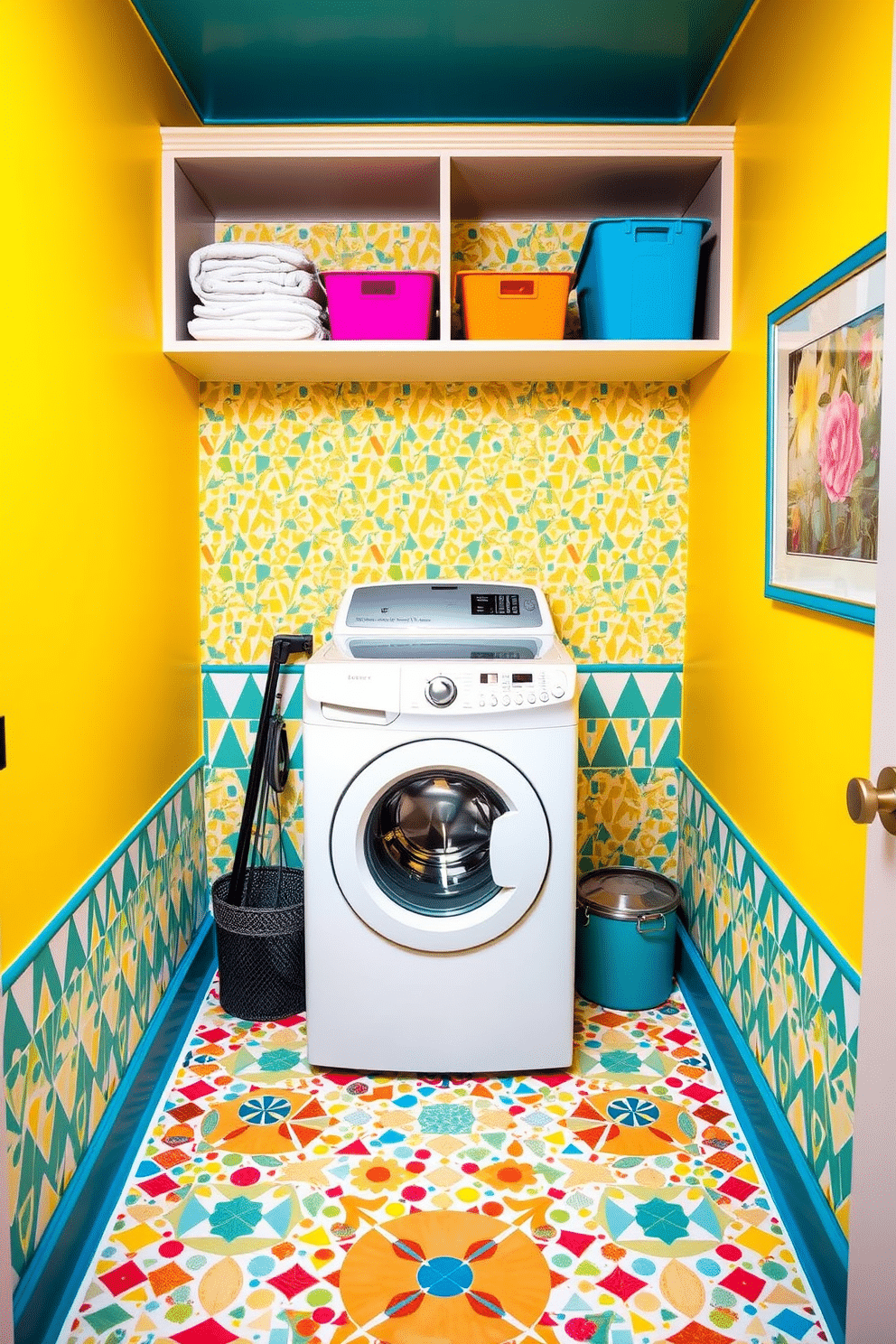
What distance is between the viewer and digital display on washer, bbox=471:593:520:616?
2.81 m

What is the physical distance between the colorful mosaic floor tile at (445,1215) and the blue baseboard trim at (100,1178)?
0.11ft

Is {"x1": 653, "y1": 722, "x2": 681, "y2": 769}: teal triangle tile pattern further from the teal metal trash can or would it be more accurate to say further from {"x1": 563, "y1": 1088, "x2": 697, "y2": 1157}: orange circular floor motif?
{"x1": 563, "y1": 1088, "x2": 697, "y2": 1157}: orange circular floor motif

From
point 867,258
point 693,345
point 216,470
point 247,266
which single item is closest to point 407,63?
point 247,266

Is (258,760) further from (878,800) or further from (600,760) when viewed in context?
(878,800)

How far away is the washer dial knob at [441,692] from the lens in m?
2.31

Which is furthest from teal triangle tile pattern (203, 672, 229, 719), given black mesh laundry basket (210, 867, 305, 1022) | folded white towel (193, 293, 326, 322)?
folded white towel (193, 293, 326, 322)

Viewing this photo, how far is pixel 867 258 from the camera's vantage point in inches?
63.0

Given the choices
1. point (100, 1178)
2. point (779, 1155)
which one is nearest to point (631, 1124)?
point (779, 1155)

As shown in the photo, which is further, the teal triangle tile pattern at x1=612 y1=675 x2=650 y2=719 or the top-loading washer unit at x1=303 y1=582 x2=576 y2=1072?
the teal triangle tile pattern at x1=612 y1=675 x2=650 y2=719

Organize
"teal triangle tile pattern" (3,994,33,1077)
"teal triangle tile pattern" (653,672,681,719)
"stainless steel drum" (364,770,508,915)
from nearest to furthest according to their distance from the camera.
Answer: "teal triangle tile pattern" (3,994,33,1077), "stainless steel drum" (364,770,508,915), "teal triangle tile pattern" (653,672,681,719)

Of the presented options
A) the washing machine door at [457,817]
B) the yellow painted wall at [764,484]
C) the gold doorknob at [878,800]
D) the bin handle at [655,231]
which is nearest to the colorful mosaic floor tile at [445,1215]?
the washing machine door at [457,817]

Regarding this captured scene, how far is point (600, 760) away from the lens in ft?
10.4

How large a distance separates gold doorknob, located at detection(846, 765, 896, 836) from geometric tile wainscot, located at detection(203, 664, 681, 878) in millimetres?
2026

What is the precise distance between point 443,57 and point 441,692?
151 centimetres
